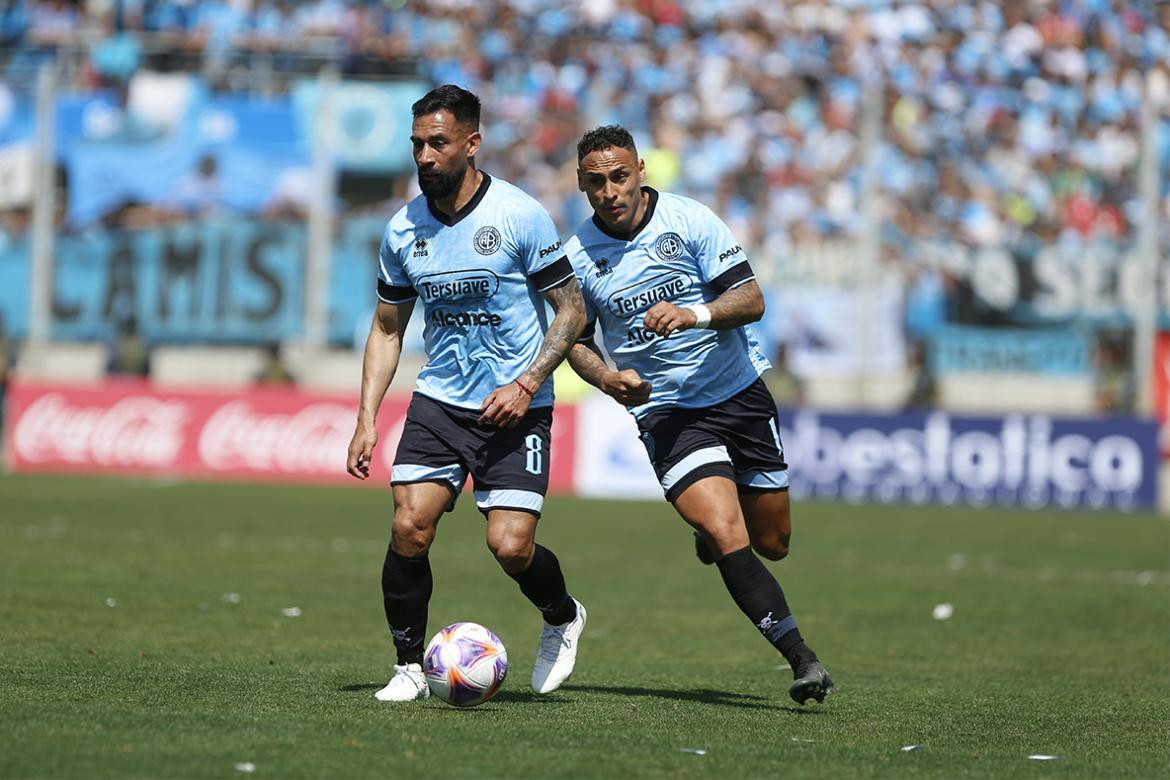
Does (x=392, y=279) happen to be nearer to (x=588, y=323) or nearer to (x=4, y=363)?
(x=588, y=323)

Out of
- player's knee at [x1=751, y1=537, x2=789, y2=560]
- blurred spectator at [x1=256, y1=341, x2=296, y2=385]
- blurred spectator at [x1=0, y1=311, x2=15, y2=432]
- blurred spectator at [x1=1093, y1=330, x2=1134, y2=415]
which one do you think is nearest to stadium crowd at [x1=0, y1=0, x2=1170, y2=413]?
blurred spectator at [x1=1093, y1=330, x2=1134, y2=415]

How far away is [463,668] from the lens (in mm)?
7426

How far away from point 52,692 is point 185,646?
203 centimetres

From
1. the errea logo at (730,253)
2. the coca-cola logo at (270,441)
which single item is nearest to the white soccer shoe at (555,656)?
the errea logo at (730,253)

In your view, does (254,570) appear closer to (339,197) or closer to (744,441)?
(744,441)

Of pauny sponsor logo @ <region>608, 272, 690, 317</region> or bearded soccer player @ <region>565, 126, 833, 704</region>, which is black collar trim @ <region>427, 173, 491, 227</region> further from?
pauny sponsor logo @ <region>608, 272, 690, 317</region>

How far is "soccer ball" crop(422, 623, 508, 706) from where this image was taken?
292 inches

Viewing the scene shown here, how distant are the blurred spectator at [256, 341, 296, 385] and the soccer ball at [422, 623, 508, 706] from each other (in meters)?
17.7

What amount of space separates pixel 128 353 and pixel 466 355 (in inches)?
736

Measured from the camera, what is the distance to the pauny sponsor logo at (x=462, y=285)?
25.0 feet

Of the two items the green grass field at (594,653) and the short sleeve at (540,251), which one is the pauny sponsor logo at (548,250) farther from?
the green grass field at (594,653)

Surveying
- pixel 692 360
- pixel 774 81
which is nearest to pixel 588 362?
pixel 692 360

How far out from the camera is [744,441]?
325 inches

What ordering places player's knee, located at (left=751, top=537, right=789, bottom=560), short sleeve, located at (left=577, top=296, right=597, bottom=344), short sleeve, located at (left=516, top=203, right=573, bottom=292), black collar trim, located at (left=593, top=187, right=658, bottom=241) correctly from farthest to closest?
1. player's knee, located at (left=751, top=537, right=789, bottom=560)
2. black collar trim, located at (left=593, top=187, right=658, bottom=241)
3. short sleeve, located at (left=577, top=296, right=597, bottom=344)
4. short sleeve, located at (left=516, top=203, right=573, bottom=292)
